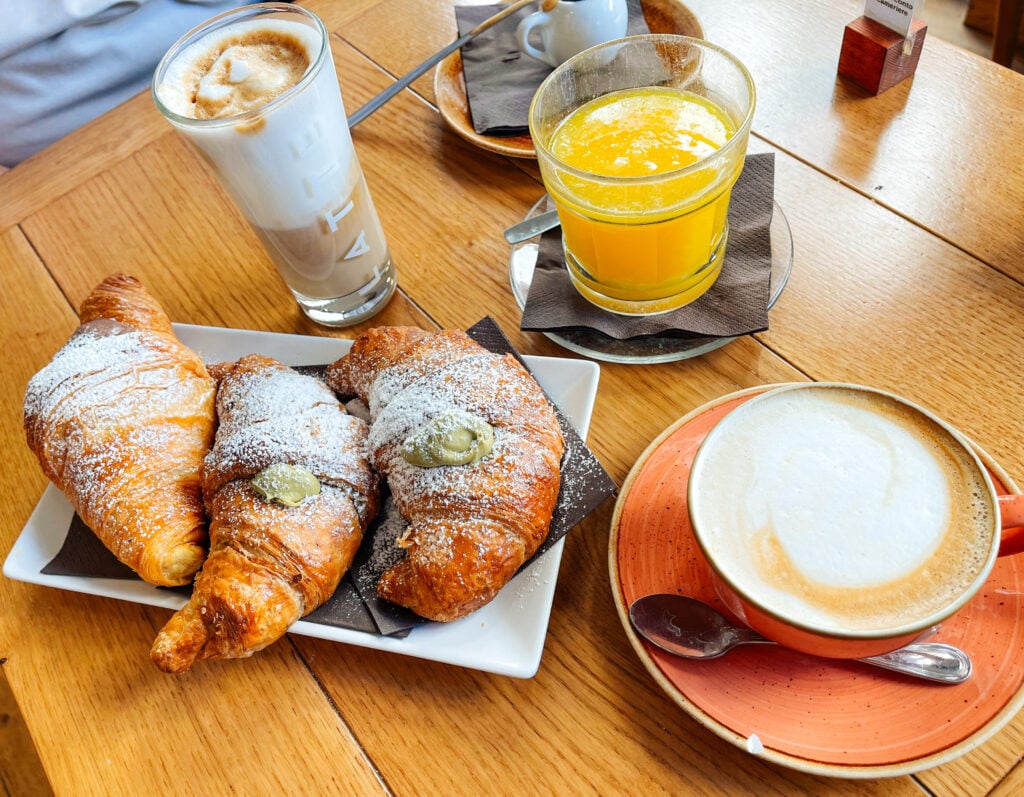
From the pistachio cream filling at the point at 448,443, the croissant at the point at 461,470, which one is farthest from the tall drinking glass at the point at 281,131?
the pistachio cream filling at the point at 448,443

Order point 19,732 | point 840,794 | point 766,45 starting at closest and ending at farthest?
point 840,794 → point 766,45 → point 19,732

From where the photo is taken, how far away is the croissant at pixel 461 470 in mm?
706

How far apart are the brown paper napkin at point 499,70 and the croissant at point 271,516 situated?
541 millimetres

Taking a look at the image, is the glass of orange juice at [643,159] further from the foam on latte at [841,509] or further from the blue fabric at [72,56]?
the blue fabric at [72,56]

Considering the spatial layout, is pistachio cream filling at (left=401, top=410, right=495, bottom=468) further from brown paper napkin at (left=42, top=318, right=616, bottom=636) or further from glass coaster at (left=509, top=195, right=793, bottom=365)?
glass coaster at (left=509, top=195, right=793, bottom=365)

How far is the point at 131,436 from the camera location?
0.82 meters

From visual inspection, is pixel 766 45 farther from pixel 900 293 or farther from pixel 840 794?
pixel 840 794

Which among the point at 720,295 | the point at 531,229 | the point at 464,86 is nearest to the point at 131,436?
the point at 531,229

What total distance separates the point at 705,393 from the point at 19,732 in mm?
1372

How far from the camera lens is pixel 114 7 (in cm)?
158

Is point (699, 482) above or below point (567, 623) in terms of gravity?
above

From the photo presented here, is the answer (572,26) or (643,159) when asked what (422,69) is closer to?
(572,26)

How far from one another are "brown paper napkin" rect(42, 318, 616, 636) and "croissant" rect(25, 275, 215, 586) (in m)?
0.04

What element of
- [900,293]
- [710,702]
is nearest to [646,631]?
[710,702]
